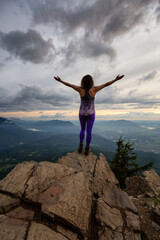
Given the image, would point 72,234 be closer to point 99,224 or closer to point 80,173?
point 99,224

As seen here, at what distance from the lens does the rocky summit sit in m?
3.61

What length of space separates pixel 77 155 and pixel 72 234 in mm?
5570

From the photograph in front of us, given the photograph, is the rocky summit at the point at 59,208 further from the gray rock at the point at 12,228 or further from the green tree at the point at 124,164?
the green tree at the point at 124,164

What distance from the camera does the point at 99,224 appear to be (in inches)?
182

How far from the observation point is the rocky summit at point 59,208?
11.8 ft

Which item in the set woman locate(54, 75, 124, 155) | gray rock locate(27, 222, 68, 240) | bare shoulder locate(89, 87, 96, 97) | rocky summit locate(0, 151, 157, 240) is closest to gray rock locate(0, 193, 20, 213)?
rocky summit locate(0, 151, 157, 240)

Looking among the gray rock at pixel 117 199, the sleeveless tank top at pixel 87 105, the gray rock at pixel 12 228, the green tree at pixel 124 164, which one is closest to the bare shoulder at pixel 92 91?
the sleeveless tank top at pixel 87 105

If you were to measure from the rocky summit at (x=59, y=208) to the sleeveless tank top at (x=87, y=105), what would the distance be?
4.10 m

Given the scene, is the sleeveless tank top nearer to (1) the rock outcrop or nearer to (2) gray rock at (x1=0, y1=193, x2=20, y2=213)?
(1) the rock outcrop

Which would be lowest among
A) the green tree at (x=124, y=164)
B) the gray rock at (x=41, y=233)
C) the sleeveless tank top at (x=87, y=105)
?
the green tree at (x=124, y=164)

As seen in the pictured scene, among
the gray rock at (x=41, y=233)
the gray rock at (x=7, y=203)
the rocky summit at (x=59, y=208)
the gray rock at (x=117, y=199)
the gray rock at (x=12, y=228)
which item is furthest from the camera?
the gray rock at (x=117, y=199)

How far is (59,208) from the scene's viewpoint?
4.16 meters

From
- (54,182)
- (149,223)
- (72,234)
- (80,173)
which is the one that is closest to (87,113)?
(80,173)

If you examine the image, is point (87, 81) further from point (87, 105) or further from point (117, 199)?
point (117, 199)
